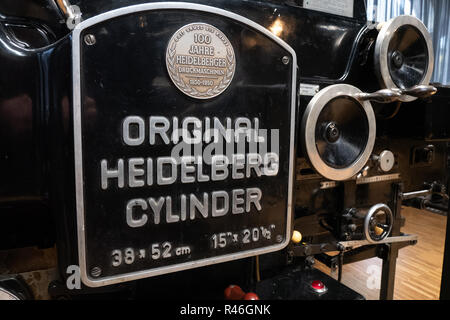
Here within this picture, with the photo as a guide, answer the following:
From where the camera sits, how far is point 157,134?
22.3 inches

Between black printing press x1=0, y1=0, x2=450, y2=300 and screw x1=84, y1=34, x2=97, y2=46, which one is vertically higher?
screw x1=84, y1=34, x2=97, y2=46

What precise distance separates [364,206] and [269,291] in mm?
394

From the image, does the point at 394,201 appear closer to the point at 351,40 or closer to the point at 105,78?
the point at 351,40

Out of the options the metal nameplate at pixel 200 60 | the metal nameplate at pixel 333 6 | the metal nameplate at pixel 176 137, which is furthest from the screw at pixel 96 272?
the metal nameplate at pixel 333 6

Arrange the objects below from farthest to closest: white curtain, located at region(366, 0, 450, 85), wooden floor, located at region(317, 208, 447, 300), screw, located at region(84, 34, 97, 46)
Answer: white curtain, located at region(366, 0, 450, 85), wooden floor, located at region(317, 208, 447, 300), screw, located at region(84, 34, 97, 46)

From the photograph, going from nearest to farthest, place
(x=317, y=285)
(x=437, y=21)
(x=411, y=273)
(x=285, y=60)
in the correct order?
1. (x=285, y=60)
2. (x=317, y=285)
3. (x=411, y=273)
4. (x=437, y=21)

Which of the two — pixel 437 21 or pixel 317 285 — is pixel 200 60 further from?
pixel 437 21

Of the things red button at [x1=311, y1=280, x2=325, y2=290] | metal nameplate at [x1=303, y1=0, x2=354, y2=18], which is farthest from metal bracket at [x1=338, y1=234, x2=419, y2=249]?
metal nameplate at [x1=303, y1=0, x2=354, y2=18]

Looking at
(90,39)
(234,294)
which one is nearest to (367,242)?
(234,294)

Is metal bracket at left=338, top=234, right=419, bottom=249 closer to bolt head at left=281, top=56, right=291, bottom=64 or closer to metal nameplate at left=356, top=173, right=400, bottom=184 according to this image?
metal nameplate at left=356, top=173, right=400, bottom=184

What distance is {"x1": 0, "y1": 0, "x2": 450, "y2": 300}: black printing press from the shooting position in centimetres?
53

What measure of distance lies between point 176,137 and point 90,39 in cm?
21

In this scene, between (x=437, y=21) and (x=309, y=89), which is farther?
(x=437, y=21)

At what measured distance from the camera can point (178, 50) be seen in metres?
0.57
